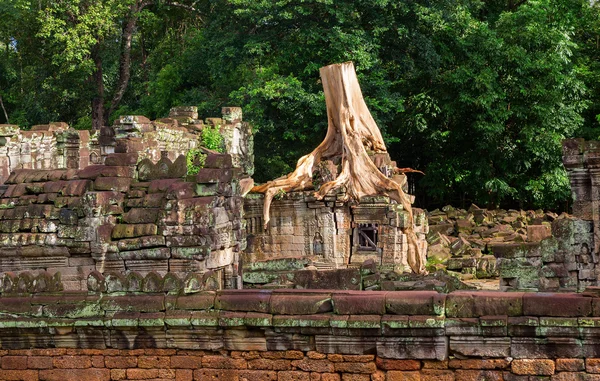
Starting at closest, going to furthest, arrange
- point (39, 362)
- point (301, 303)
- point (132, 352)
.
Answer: point (301, 303) → point (132, 352) → point (39, 362)

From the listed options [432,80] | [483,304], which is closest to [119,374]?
[483,304]

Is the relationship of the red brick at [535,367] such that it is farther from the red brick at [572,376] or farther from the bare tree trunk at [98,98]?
the bare tree trunk at [98,98]

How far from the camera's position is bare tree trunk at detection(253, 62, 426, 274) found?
997 inches

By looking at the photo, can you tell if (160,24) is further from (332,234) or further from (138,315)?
(138,315)

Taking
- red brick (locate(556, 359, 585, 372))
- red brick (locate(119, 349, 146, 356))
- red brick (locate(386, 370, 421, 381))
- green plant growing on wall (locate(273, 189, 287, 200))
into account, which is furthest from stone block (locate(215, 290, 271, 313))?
green plant growing on wall (locate(273, 189, 287, 200))

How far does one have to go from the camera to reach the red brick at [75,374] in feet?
32.3

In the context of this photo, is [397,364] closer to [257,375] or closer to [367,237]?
[257,375]

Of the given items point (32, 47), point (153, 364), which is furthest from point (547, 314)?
point (32, 47)

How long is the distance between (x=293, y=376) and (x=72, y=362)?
2.20 metres

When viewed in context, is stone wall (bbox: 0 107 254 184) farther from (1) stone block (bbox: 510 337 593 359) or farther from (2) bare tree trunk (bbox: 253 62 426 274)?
(1) stone block (bbox: 510 337 593 359)

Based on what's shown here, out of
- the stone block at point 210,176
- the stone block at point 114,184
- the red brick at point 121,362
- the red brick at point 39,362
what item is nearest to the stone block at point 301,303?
the red brick at point 121,362

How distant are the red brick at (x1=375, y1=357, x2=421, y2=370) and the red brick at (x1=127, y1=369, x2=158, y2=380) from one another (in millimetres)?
2136

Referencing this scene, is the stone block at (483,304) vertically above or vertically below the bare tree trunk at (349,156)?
below

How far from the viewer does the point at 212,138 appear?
28016mm
